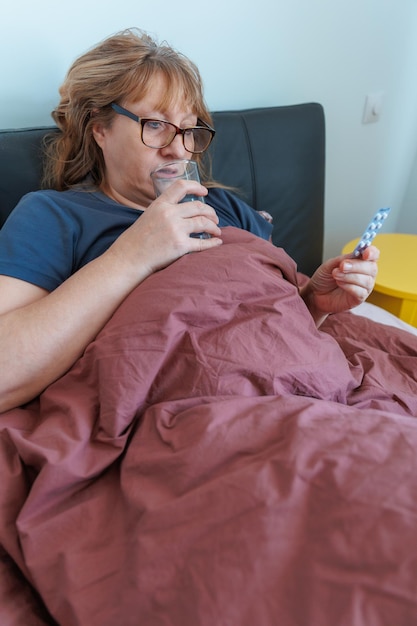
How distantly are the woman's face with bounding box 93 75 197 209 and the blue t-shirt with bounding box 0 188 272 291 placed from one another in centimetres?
5

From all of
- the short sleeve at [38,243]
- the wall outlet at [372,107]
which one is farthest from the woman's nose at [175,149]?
the wall outlet at [372,107]

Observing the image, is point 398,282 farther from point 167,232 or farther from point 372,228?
point 167,232

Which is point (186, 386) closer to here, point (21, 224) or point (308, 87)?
point (21, 224)

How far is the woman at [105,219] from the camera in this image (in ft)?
2.24

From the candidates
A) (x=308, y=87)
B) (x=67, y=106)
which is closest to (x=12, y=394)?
(x=67, y=106)

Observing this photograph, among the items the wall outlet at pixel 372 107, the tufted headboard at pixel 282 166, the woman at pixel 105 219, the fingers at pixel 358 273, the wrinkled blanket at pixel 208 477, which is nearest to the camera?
the wrinkled blanket at pixel 208 477

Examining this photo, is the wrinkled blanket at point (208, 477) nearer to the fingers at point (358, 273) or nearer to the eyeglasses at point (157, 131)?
the fingers at point (358, 273)

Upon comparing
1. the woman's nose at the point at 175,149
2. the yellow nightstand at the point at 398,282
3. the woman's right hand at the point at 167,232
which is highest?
the woman's nose at the point at 175,149

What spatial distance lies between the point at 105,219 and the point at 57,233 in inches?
3.8

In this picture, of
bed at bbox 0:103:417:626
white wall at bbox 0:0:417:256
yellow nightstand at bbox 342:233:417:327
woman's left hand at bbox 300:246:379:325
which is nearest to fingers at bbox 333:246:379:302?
woman's left hand at bbox 300:246:379:325

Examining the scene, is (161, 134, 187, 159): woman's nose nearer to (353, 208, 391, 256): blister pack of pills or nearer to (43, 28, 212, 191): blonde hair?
(43, 28, 212, 191): blonde hair

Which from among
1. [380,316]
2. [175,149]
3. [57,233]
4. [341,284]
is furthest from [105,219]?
Result: [380,316]

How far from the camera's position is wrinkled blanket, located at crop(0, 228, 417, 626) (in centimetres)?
40

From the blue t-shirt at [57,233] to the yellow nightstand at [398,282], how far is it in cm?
82
